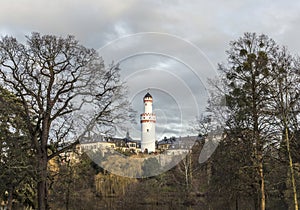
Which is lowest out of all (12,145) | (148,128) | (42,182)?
(42,182)

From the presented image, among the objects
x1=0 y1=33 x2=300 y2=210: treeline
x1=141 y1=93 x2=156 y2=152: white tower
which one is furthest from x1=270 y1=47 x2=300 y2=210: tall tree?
x1=141 y1=93 x2=156 y2=152: white tower

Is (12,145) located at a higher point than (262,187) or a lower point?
higher

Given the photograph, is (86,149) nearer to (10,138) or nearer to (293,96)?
(10,138)

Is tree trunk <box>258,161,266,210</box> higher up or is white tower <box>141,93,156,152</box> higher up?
white tower <box>141,93,156,152</box>

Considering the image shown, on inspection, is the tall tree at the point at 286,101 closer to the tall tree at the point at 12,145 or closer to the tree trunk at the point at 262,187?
the tree trunk at the point at 262,187

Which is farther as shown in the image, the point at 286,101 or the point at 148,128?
the point at 148,128

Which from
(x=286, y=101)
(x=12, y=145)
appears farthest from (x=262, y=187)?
(x=12, y=145)

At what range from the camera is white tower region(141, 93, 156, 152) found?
33031 millimetres

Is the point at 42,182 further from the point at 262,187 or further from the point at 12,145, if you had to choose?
the point at 262,187

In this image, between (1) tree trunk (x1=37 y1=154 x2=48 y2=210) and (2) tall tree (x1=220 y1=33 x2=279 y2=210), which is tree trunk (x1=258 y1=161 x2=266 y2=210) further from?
(1) tree trunk (x1=37 y1=154 x2=48 y2=210)

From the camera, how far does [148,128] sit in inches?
1437

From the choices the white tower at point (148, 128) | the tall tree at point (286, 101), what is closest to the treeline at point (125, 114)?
the tall tree at point (286, 101)

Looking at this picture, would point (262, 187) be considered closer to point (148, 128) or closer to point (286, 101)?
point (286, 101)

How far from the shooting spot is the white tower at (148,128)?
33.0 meters
